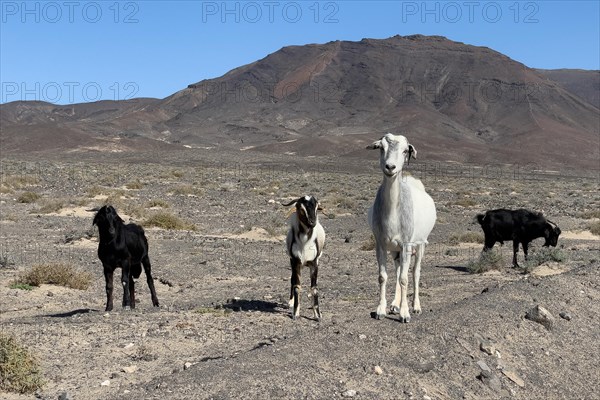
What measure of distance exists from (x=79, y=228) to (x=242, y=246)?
6133mm

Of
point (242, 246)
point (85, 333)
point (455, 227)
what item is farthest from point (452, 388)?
point (455, 227)

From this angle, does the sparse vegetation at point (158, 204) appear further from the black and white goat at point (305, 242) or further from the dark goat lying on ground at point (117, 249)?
the black and white goat at point (305, 242)

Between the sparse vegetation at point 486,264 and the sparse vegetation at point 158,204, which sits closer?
the sparse vegetation at point 486,264

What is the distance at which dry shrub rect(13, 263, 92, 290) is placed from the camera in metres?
14.8

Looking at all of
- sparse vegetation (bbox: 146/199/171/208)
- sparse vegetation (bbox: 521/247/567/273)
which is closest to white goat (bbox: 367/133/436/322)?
sparse vegetation (bbox: 521/247/567/273)

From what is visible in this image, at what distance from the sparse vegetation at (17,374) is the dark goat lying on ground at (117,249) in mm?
4032

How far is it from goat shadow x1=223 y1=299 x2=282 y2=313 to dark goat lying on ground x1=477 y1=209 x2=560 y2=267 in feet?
24.1

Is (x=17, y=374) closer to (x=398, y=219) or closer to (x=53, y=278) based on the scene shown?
(x=398, y=219)

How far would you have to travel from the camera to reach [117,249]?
12.2 metres

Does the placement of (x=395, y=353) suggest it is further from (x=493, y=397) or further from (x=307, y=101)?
(x=307, y=101)

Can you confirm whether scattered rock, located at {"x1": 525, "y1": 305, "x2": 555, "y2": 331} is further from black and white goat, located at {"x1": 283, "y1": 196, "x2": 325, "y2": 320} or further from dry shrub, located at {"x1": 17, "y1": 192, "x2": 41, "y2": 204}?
dry shrub, located at {"x1": 17, "y1": 192, "x2": 41, "y2": 204}

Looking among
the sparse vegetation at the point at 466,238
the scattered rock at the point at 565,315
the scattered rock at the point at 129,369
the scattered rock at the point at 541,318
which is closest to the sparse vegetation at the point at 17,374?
the scattered rock at the point at 129,369

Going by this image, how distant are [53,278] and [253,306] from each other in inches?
191

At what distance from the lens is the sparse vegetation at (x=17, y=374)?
7.74 metres
